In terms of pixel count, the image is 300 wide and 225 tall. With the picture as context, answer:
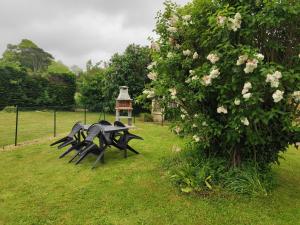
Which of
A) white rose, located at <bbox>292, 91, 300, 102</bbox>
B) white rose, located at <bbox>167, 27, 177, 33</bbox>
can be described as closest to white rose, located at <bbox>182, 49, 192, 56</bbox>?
white rose, located at <bbox>167, 27, 177, 33</bbox>

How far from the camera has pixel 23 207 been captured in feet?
12.0

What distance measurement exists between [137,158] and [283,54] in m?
3.90

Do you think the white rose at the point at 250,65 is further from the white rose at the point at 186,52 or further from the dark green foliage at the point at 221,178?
the dark green foliage at the point at 221,178

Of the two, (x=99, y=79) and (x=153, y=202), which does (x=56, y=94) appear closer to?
(x=99, y=79)

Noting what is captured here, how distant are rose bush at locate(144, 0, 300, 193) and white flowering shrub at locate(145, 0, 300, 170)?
1 centimetres

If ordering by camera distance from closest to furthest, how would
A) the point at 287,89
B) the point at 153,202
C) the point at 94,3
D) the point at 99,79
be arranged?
1. the point at 287,89
2. the point at 153,202
3. the point at 94,3
4. the point at 99,79

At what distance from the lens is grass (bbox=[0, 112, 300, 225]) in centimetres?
334

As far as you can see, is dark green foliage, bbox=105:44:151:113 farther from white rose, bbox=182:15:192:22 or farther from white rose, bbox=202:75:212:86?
white rose, bbox=202:75:212:86

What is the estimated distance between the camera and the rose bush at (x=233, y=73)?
3330 millimetres

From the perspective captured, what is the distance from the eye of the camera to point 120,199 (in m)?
3.94

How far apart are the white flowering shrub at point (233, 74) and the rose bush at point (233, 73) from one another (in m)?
0.01

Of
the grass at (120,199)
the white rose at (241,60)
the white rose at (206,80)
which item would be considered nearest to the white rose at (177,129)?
the grass at (120,199)

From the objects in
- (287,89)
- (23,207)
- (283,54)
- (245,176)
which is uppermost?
(283,54)

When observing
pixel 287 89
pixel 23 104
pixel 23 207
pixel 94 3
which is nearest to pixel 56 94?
pixel 23 104
